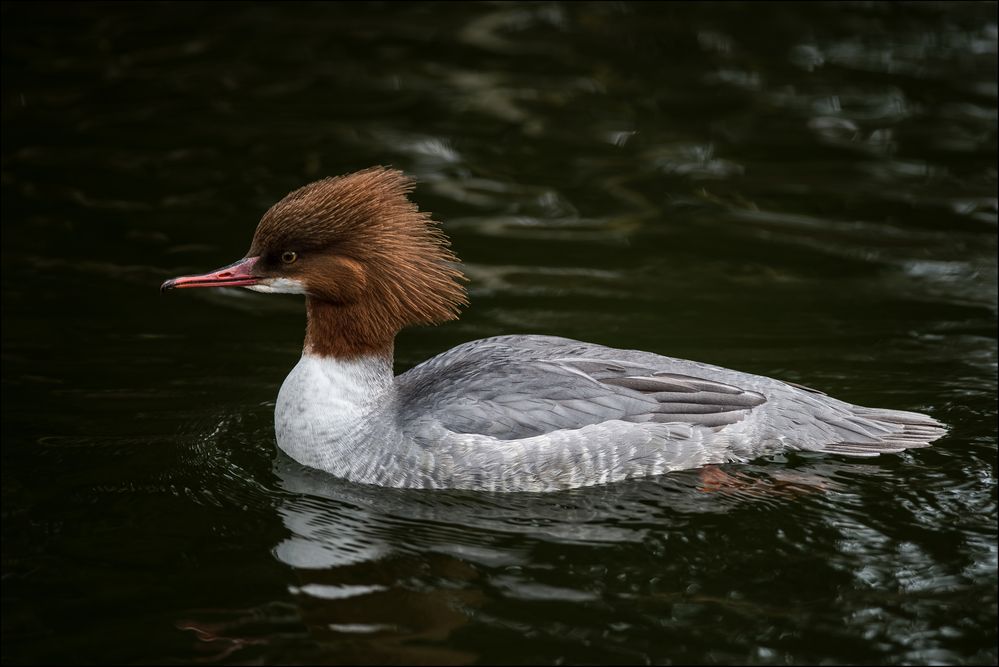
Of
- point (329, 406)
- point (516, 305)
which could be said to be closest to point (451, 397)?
point (329, 406)

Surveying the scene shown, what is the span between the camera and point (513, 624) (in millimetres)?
5695

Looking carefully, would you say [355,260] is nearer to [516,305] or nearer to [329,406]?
[329,406]

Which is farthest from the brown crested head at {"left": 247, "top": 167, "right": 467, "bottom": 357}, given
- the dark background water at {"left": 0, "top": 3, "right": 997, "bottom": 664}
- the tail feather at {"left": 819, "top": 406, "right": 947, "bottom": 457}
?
the tail feather at {"left": 819, "top": 406, "right": 947, "bottom": 457}

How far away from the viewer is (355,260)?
7.07 m

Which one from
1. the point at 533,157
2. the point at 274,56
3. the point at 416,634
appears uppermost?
the point at 274,56

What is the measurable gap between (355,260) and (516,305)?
251 cm

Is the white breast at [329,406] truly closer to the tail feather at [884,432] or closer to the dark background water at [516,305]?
the dark background water at [516,305]

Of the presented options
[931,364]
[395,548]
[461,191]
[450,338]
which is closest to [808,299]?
[931,364]

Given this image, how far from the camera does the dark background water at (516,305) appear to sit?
583 cm

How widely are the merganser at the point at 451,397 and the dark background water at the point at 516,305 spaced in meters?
0.15

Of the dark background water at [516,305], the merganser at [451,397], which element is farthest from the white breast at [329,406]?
the dark background water at [516,305]

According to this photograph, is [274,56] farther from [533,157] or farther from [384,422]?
[384,422]

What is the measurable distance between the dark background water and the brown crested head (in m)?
0.81

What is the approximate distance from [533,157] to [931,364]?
4717mm
